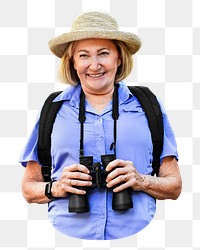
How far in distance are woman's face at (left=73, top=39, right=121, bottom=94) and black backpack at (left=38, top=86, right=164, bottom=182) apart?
9.4 inches

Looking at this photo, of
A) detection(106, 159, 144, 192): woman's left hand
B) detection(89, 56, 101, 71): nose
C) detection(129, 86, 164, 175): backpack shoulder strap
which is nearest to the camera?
detection(106, 159, 144, 192): woman's left hand

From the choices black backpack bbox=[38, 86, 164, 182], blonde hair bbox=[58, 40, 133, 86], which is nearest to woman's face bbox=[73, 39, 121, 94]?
blonde hair bbox=[58, 40, 133, 86]

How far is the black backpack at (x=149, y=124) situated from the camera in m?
4.39

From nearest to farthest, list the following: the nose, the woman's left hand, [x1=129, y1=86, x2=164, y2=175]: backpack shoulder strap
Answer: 1. the woman's left hand
2. the nose
3. [x1=129, y1=86, x2=164, y2=175]: backpack shoulder strap

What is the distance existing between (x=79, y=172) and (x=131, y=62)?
32.4 inches

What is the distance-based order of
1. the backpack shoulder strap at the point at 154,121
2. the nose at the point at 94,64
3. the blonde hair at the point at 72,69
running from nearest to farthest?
1. the nose at the point at 94,64
2. the backpack shoulder strap at the point at 154,121
3. the blonde hair at the point at 72,69

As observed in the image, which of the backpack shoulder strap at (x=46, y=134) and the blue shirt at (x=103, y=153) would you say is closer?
the blue shirt at (x=103, y=153)

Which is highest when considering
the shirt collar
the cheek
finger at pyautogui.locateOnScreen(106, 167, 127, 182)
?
the cheek

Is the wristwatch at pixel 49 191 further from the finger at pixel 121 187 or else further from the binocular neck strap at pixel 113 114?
the finger at pixel 121 187

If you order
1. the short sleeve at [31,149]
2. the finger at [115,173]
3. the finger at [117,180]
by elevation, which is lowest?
the finger at [117,180]

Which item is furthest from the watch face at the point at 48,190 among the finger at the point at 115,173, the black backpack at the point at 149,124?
the finger at the point at 115,173

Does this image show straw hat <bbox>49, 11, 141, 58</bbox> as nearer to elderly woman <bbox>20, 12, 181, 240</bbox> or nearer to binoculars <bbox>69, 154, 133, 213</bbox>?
elderly woman <bbox>20, 12, 181, 240</bbox>

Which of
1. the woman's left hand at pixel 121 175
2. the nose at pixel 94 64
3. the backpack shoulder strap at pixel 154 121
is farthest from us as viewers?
the backpack shoulder strap at pixel 154 121

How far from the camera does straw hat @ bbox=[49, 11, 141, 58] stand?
14.0 ft
